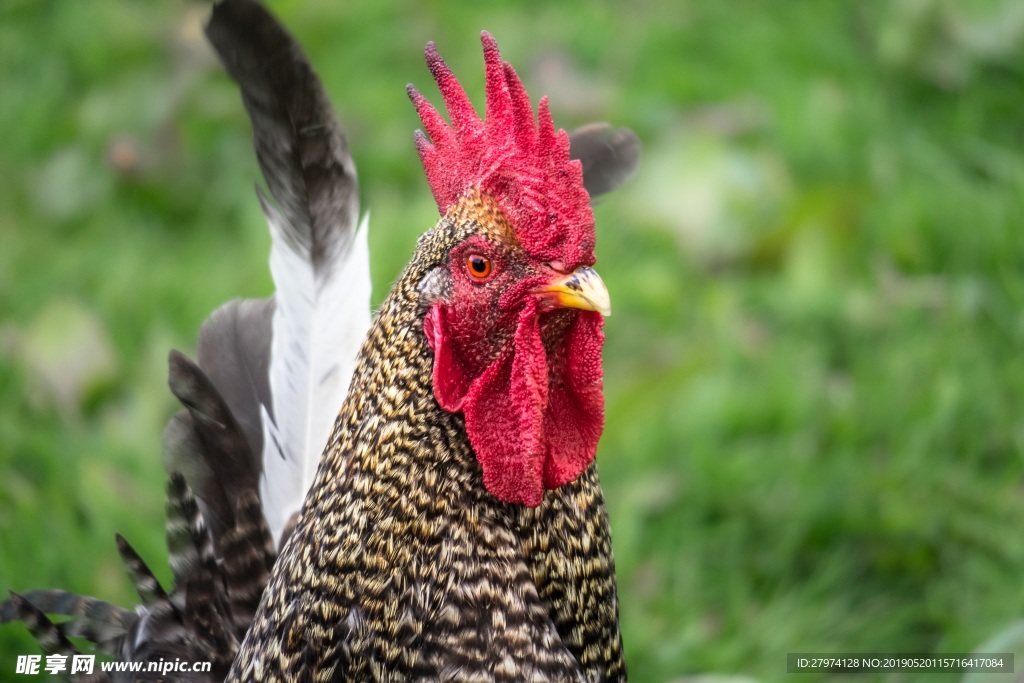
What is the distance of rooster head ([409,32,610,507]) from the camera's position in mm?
1636

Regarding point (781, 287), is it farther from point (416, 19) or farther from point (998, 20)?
point (416, 19)

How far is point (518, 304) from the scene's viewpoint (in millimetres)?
1645

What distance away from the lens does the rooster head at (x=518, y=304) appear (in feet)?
5.37

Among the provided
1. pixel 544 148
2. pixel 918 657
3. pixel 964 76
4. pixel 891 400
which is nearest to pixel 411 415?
pixel 544 148

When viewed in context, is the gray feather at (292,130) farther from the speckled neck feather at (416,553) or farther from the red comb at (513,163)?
the speckled neck feather at (416,553)

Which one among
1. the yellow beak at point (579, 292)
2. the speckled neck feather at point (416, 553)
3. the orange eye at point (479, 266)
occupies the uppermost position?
the orange eye at point (479, 266)

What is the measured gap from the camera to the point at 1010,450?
3199 millimetres

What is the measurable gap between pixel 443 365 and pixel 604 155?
84 cm

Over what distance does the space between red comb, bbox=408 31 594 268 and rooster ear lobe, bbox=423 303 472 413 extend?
7.4 inches

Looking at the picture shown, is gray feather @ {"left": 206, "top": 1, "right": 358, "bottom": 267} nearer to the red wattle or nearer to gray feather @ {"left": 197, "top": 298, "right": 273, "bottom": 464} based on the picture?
gray feather @ {"left": 197, "top": 298, "right": 273, "bottom": 464}

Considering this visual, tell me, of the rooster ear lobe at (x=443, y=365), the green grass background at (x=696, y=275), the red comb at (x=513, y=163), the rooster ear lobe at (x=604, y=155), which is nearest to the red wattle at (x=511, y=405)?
the rooster ear lobe at (x=443, y=365)

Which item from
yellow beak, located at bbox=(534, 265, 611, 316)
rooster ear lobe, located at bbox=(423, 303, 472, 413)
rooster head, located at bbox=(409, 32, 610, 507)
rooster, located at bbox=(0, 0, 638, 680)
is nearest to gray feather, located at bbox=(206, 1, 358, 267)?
rooster, located at bbox=(0, 0, 638, 680)

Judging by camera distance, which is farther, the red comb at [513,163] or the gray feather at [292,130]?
the gray feather at [292,130]

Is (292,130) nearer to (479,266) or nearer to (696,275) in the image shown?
(479,266)
